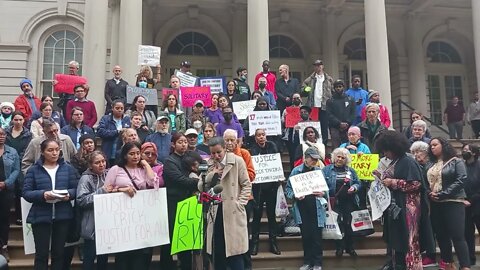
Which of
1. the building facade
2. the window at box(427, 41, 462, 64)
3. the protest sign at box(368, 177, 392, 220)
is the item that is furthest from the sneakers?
the window at box(427, 41, 462, 64)

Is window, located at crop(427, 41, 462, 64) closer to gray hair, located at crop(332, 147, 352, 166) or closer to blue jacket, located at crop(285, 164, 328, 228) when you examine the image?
gray hair, located at crop(332, 147, 352, 166)

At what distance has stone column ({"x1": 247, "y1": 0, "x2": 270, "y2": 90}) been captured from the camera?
13.1 metres

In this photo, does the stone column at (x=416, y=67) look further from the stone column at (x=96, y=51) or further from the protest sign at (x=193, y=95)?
the stone column at (x=96, y=51)

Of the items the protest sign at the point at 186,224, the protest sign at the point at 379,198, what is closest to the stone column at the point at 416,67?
the protest sign at the point at 379,198

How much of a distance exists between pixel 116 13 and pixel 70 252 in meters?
11.8

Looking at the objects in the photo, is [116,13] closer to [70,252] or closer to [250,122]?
[250,122]

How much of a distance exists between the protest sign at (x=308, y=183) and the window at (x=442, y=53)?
15.7 metres

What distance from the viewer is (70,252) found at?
6.05 metres

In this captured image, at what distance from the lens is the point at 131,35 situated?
1312 cm

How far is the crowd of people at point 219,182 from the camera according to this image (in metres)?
5.52

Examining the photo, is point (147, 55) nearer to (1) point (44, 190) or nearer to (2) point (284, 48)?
(1) point (44, 190)

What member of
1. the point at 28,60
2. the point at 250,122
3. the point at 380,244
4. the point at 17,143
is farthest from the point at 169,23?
the point at 380,244

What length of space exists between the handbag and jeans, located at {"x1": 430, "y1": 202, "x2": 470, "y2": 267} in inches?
51.7

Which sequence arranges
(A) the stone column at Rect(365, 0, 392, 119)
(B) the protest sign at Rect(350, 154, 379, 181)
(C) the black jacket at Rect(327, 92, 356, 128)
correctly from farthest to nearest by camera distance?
1. (A) the stone column at Rect(365, 0, 392, 119)
2. (C) the black jacket at Rect(327, 92, 356, 128)
3. (B) the protest sign at Rect(350, 154, 379, 181)
